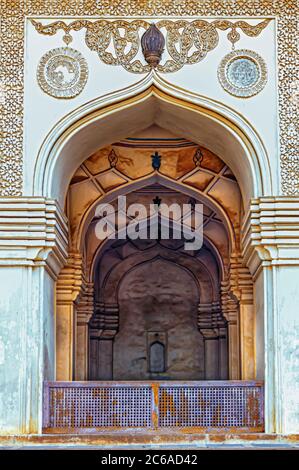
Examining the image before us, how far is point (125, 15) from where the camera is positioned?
9.66 metres

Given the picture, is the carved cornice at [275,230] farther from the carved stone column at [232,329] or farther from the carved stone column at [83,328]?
the carved stone column at [83,328]

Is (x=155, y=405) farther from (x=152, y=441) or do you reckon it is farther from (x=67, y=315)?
(x=67, y=315)

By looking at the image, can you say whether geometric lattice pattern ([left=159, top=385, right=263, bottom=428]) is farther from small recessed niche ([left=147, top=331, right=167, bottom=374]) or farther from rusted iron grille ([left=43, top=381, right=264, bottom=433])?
small recessed niche ([left=147, top=331, right=167, bottom=374])

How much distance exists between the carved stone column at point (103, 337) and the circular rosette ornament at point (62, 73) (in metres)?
5.63

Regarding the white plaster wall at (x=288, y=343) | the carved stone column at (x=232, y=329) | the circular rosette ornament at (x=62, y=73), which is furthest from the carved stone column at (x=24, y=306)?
the carved stone column at (x=232, y=329)

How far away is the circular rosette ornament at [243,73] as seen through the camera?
9.53 m

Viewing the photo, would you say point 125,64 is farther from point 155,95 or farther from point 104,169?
point 104,169

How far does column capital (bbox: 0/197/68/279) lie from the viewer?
915 cm

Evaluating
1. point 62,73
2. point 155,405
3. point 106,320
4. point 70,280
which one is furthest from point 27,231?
point 106,320

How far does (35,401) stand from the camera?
898cm

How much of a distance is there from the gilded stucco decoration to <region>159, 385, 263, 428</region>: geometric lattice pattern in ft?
9.86

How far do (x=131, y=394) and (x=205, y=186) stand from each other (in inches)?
143

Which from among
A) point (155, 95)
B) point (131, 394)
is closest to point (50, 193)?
point (155, 95)

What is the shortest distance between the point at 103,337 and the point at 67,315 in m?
3.29
